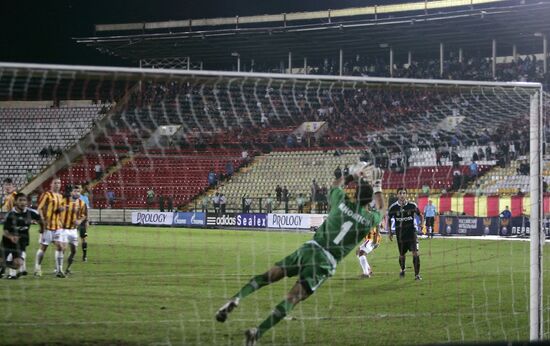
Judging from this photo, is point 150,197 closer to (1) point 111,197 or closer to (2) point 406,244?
(1) point 111,197

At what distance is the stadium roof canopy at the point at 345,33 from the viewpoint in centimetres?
4359

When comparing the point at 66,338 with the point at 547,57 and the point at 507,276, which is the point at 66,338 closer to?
the point at 507,276

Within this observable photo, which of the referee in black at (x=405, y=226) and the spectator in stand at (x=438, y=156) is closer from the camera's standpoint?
the spectator in stand at (x=438, y=156)

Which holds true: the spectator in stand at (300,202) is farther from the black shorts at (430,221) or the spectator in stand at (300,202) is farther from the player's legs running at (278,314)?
the player's legs running at (278,314)

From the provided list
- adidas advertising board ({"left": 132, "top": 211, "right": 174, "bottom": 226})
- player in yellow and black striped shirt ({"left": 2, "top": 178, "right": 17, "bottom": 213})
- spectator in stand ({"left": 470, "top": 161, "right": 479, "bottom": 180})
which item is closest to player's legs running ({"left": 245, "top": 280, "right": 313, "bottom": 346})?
spectator in stand ({"left": 470, "top": 161, "right": 479, "bottom": 180})

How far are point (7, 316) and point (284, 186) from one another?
7132mm

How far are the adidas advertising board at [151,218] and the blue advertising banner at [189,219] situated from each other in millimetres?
219

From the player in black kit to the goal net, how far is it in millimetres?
393

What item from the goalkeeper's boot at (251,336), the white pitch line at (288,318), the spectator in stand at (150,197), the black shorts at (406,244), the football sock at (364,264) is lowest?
the white pitch line at (288,318)

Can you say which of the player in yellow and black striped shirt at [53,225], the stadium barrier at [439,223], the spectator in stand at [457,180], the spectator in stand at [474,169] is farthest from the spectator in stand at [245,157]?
the stadium barrier at [439,223]

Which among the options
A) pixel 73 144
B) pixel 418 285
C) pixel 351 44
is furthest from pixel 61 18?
pixel 73 144

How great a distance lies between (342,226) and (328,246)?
0.89 feet

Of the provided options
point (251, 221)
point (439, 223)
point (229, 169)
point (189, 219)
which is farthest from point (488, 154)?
point (251, 221)

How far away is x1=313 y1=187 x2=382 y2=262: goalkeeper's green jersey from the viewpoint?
913cm
